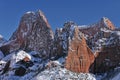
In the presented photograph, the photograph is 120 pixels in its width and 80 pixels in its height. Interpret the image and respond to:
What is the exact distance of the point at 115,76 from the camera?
198 meters
